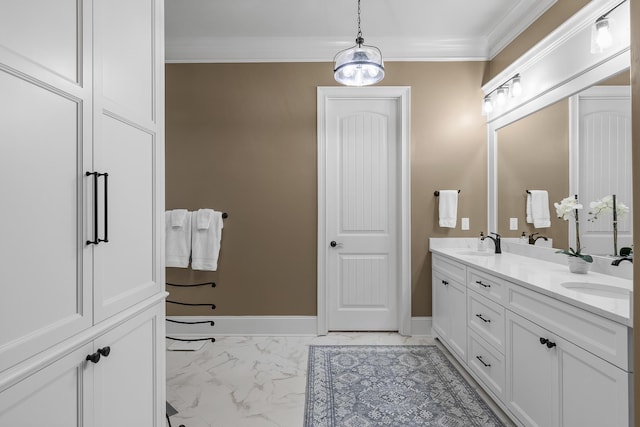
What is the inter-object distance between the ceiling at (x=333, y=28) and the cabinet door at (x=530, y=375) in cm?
227

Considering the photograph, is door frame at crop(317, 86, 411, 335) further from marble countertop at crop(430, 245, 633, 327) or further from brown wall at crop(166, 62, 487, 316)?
marble countertop at crop(430, 245, 633, 327)

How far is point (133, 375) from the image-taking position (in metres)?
1.29

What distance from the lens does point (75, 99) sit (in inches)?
38.6

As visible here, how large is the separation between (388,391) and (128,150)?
2.09m

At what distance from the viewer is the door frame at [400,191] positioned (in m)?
3.19

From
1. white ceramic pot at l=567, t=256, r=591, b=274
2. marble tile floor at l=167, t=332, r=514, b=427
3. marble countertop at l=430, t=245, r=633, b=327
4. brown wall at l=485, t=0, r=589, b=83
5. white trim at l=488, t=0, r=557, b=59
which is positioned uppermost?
white trim at l=488, t=0, r=557, b=59

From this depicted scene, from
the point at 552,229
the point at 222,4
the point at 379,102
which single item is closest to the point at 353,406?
the point at 552,229

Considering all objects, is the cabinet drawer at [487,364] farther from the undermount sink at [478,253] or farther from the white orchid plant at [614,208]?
the white orchid plant at [614,208]

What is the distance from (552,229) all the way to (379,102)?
185 centimetres

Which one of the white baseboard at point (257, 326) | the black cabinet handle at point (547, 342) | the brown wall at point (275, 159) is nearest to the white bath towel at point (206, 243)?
the brown wall at point (275, 159)

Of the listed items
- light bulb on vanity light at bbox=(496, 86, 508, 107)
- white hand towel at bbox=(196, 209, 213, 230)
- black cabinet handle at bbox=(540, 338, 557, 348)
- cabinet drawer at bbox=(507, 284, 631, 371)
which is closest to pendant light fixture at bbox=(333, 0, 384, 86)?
light bulb on vanity light at bbox=(496, 86, 508, 107)

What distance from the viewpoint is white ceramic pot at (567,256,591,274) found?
1.94m

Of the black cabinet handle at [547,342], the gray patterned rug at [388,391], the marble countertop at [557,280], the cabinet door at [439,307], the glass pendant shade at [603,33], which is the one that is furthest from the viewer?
the cabinet door at [439,307]

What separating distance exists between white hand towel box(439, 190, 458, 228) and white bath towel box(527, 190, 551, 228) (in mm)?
642
